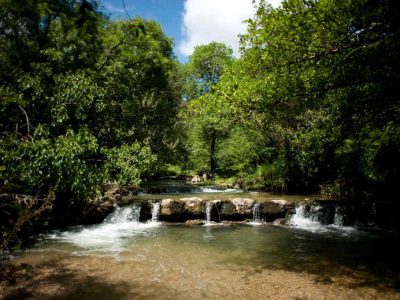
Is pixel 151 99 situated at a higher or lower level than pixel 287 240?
higher

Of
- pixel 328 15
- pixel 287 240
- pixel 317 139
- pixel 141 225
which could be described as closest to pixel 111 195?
pixel 141 225

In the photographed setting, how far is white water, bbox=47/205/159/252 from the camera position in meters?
12.4

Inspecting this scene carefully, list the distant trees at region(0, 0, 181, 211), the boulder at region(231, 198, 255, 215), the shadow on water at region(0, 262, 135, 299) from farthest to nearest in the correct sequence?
the boulder at region(231, 198, 255, 215), the distant trees at region(0, 0, 181, 211), the shadow on water at region(0, 262, 135, 299)

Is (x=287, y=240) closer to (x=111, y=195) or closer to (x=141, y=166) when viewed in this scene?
(x=141, y=166)

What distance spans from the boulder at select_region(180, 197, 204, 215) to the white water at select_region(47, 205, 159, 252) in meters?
1.69

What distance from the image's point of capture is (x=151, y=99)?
24.3 m

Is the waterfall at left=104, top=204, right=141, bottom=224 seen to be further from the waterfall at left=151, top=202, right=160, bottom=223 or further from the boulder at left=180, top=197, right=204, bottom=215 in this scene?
the boulder at left=180, top=197, right=204, bottom=215

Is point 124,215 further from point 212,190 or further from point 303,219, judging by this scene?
point 212,190

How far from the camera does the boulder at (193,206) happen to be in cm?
1730

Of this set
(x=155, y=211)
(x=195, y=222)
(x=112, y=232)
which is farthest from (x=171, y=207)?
(x=112, y=232)

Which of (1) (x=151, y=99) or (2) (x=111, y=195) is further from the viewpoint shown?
(1) (x=151, y=99)

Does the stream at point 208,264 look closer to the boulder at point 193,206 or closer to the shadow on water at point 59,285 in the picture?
the shadow on water at point 59,285

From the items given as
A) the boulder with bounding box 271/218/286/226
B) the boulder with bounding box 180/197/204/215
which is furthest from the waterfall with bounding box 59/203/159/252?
the boulder with bounding box 271/218/286/226

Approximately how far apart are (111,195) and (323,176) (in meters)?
13.2
